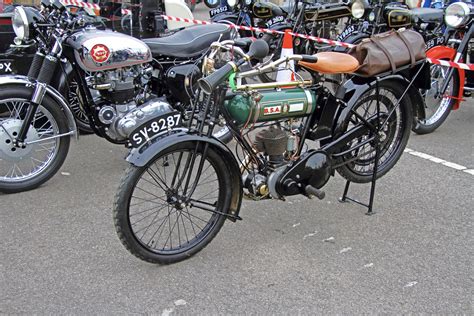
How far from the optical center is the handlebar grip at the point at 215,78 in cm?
297

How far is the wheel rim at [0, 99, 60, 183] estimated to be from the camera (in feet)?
13.9

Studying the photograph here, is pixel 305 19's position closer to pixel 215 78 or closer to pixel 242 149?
pixel 242 149

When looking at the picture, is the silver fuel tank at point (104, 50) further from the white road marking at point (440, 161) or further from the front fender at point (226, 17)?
the front fender at point (226, 17)

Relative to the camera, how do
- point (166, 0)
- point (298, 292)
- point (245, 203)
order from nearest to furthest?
point (298, 292)
point (245, 203)
point (166, 0)

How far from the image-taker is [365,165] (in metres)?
4.24

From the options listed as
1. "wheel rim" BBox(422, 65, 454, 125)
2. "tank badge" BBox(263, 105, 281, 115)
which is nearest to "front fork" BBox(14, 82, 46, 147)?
"tank badge" BBox(263, 105, 281, 115)

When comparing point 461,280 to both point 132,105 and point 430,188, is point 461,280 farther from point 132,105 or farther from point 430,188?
point 132,105

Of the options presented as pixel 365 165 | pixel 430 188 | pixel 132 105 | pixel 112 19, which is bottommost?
pixel 430 188

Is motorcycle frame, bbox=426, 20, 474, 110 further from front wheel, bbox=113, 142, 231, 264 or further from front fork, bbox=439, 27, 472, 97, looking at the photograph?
front wheel, bbox=113, 142, 231, 264

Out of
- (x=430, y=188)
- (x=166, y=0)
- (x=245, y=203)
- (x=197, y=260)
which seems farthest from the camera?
(x=166, y=0)

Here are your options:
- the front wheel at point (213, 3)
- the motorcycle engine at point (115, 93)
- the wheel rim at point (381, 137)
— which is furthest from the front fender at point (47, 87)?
the front wheel at point (213, 3)

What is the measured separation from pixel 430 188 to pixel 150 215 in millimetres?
2372

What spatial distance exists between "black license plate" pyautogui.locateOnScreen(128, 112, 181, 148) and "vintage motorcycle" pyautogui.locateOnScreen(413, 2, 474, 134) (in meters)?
3.48

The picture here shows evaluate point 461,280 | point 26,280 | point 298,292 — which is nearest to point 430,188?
point 461,280
